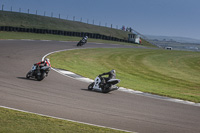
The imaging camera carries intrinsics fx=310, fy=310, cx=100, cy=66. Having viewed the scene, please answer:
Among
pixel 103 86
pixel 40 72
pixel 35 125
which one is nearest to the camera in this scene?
pixel 35 125

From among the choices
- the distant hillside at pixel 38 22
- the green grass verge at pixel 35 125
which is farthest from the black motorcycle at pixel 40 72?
the distant hillside at pixel 38 22

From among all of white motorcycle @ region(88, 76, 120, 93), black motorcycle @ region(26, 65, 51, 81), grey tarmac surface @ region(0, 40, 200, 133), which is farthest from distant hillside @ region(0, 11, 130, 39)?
grey tarmac surface @ region(0, 40, 200, 133)

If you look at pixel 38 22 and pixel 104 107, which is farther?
pixel 38 22

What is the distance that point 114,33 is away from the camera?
88.3 meters

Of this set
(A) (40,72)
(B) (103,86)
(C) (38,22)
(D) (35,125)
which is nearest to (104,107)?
(B) (103,86)

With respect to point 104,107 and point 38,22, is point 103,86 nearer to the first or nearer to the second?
point 104,107

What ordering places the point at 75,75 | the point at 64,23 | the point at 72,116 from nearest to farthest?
the point at 72,116 < the point at 75,75 < the point at 64,23

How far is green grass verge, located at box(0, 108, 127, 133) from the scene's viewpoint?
760 centimetres

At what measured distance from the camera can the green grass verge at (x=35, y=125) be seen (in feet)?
24.9

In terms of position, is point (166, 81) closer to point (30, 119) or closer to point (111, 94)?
point (111, 94)

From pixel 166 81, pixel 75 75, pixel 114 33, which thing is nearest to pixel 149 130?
pixel 75 75

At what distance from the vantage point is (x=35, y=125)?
8055 millimetres

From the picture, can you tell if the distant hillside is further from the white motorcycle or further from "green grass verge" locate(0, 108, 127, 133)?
"green grass verge" locate(0, 108, 127, 133)

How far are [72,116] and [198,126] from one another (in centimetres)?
406
